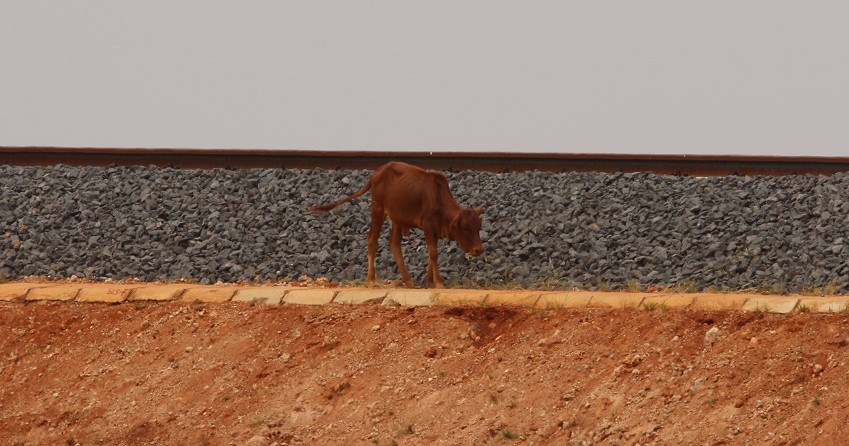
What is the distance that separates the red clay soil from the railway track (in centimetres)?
582

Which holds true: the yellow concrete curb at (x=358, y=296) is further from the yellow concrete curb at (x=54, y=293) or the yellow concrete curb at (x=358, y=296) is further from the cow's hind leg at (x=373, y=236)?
the yellow concrete curb at (x=54, y=293)

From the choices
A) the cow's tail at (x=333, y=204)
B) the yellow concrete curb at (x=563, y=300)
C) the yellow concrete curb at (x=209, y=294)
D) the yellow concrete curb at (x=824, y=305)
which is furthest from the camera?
the cow's tail at (x=333, y=204)

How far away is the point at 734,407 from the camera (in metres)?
13.3

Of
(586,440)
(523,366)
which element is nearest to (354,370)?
(523,366)

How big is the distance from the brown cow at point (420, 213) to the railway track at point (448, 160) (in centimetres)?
384

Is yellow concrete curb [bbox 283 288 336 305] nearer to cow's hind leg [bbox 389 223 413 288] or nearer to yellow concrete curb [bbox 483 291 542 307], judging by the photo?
cow's hind leg [bbox 389 223 413 288]

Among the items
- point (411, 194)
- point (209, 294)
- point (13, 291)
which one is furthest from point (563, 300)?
point (13, 291)

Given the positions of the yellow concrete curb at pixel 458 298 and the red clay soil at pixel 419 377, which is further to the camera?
the yellow concrete curb at pixel 458 298

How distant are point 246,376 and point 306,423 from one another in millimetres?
1365

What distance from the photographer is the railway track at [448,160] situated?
2189cm

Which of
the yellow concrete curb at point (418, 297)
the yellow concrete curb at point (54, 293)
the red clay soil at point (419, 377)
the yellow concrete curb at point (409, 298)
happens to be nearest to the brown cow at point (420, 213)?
the yellow concrete curb at point (418, 297)

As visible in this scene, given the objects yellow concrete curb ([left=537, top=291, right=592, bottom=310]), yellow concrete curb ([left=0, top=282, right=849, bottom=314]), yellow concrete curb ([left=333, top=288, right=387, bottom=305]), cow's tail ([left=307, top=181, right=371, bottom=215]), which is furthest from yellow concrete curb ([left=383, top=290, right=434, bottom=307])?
cow's tail ([left=307, top=181, right=371, bottom=215])

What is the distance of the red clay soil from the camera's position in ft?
44.2

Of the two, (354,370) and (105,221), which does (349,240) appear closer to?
(105,221)
